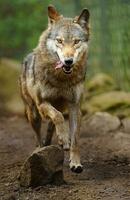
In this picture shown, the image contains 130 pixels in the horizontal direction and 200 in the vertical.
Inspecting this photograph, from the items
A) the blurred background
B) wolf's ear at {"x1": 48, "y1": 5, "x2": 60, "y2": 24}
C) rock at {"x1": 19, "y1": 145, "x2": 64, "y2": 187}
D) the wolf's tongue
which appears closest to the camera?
rock at {"x1": 19, "y1": 145, "x2": 64, "y2": 187}

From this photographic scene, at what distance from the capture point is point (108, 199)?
19.9 ft

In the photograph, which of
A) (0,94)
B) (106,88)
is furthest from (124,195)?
(0,94)

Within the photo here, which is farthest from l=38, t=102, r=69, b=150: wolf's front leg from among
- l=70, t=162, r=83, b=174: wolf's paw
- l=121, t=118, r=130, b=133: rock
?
l=121, t=118, r=130, b=133: rock

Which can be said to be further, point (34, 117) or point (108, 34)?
point (108, 34)

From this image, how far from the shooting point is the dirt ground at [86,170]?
20.7 feet

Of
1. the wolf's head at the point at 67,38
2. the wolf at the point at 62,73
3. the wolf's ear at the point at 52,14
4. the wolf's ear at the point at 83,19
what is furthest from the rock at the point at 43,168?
the wolf's ear at the point at 52,14

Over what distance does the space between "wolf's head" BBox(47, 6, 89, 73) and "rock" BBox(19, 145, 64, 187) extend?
3.74ft

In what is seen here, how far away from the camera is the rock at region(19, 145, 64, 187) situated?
646 cm

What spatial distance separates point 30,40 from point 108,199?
15.9 metres

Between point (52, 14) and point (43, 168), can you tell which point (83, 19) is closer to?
point (52, 14)

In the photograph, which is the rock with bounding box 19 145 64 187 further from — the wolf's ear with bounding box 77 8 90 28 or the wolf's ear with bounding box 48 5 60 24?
the wolf's ear with bounding box 48 5 60 24

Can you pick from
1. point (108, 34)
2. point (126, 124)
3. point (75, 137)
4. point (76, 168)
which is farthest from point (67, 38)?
point (108, 34)

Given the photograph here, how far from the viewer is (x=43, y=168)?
6.49m

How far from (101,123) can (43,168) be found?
4.98 m
